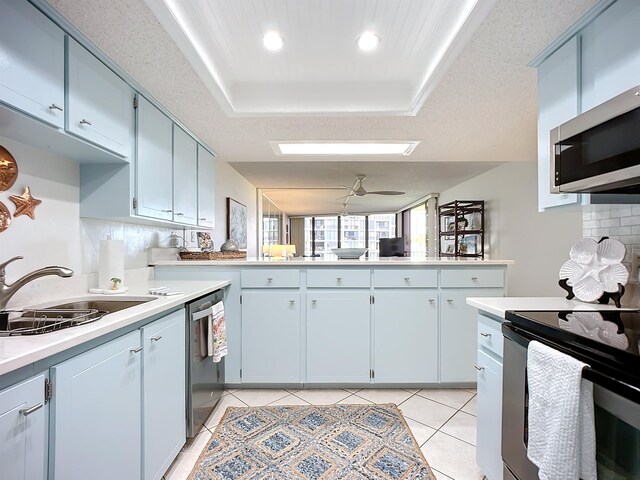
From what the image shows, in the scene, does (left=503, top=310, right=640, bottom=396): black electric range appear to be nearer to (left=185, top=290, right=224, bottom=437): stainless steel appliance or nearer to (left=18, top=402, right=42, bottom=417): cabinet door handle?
(left=18, top=402, right=42, bottom=417): cabinet door handle

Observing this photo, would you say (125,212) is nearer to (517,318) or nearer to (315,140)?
(315,140)

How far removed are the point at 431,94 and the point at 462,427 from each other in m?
2.10

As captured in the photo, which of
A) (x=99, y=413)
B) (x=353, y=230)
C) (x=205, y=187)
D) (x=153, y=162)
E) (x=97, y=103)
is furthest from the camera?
(x=353, y=230)

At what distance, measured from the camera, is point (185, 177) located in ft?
8.00

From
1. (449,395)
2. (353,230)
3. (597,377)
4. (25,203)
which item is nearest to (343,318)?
(449,395)

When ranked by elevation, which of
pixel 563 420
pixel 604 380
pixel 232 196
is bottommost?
pixel 563 420

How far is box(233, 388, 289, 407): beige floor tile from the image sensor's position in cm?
235

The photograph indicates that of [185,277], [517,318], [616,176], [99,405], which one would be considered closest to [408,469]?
[517,318]

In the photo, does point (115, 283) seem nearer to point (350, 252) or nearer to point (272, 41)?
point (272, 41)

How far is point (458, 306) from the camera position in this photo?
253 centimetres

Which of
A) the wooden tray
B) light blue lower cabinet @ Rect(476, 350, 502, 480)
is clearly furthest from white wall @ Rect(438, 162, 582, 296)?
the wooden tray

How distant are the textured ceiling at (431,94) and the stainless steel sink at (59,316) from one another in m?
1.19

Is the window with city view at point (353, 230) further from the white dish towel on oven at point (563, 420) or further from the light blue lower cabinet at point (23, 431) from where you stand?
the light blue lower cabinet at point (23, 431)

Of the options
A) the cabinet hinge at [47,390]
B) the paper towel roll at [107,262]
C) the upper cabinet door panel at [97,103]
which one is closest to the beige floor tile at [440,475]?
the cabinet hinge at [47,390]
